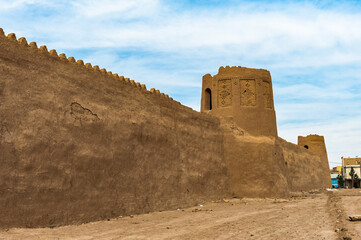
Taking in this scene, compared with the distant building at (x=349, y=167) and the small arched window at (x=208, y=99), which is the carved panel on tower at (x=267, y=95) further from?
the distant building at (x=349, y=167)

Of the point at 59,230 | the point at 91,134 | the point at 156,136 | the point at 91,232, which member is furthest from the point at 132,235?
the point at 156,136

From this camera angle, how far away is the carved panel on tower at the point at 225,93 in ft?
51.4

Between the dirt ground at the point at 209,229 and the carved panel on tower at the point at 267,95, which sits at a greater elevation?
the carved panel on tower at the point at 267,95

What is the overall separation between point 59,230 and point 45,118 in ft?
6.96

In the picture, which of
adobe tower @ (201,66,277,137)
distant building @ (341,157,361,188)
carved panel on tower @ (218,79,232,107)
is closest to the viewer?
adobe tower @ (201,66,277,137)

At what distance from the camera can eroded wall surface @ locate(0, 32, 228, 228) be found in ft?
21.2

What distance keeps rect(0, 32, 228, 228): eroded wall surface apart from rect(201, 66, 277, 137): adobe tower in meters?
4.46

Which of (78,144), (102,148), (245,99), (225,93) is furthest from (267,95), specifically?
(78,144)

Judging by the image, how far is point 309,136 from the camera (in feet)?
111

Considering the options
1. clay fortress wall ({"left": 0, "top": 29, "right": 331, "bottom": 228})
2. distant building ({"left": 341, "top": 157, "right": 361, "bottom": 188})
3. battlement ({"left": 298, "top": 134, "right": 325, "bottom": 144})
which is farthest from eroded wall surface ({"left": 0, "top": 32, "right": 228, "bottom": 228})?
distant building ({"left": 341, "top": 157, "right": 361, "bottom": 188})

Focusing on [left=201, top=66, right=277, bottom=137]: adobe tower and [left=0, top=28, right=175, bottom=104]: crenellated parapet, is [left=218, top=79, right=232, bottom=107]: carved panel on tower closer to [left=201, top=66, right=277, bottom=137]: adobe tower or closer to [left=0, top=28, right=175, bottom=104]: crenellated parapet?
[left=201, top=66, right=277, bottom=137]: adobe tower

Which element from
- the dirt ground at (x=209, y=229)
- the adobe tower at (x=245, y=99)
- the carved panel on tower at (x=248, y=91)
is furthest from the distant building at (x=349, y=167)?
the dirt ground at (x=209, y=229)

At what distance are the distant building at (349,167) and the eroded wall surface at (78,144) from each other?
50.3m

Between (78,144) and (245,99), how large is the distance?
9.43 m
